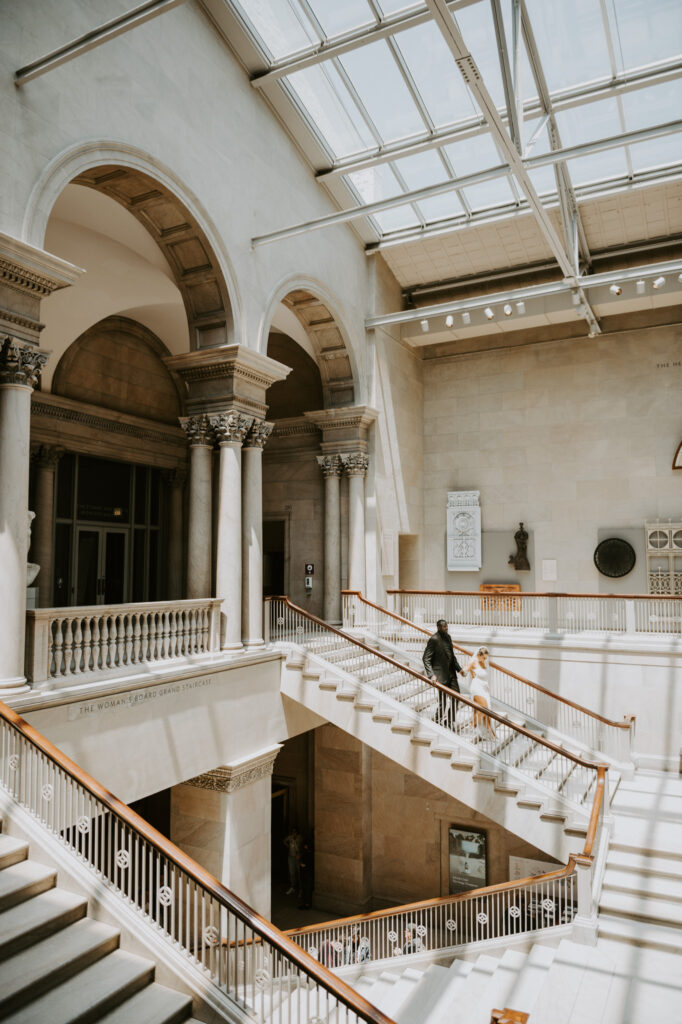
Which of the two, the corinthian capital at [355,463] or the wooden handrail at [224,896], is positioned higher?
the corinthian capital at [355,463]

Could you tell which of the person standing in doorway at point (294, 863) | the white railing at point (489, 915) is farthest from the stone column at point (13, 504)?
the person standing in doorway at point (294, 863)

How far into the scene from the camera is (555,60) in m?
10.4

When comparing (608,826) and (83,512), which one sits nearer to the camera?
(608,826)

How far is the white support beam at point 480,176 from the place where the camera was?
9.37 metres

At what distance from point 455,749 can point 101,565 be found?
809cm

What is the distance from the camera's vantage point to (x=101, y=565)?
13859mm

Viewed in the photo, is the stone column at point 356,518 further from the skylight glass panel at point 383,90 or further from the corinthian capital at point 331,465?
the skylight glass panel at point 383,90

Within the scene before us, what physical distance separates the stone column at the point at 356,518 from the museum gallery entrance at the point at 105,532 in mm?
4375

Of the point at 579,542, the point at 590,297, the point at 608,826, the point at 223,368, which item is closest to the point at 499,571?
the point at 579,542

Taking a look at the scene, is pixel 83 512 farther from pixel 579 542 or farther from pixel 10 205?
pixel 579 542

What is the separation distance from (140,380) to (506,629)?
9.42 m

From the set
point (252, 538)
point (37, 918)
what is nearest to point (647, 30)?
point (252, 538)

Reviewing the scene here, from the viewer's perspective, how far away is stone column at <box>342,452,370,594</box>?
14711 millimetres

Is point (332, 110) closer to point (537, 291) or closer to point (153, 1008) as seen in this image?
point (537, 291)
